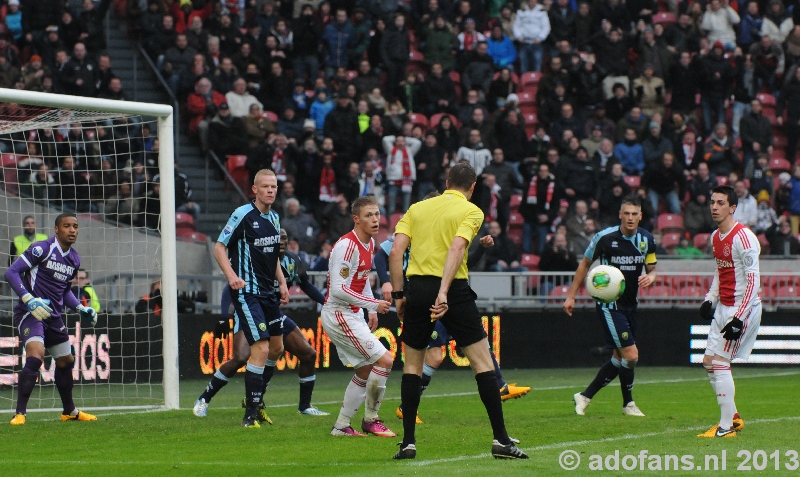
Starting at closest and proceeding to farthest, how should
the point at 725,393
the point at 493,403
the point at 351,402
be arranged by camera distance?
the point at 493,403
the point at 725,393
the point at 351,402

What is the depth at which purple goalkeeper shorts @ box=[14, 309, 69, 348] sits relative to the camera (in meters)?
12.1

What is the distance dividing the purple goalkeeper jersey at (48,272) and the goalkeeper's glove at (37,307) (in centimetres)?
31

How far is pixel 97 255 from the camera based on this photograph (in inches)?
712

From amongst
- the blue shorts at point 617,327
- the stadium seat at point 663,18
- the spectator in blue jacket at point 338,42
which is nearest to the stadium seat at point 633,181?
the stadium seat at point 663,18

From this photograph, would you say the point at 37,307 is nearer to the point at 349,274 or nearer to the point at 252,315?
the point at 252,315

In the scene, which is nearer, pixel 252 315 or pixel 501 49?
pixel 252 315

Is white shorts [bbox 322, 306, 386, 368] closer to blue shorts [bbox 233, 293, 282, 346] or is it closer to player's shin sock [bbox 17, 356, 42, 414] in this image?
blue shorts [bbox 233, 293, 282, 346]

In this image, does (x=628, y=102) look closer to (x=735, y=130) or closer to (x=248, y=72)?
(x=735, y=130)

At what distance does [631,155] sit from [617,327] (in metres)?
11.4

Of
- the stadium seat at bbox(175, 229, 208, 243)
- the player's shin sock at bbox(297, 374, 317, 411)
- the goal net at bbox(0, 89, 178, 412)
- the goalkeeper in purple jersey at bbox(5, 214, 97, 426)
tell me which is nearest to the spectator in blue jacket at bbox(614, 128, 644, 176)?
the stadium seat at bbox(175, 229, 208, 243)

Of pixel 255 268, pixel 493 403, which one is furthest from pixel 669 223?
pixel 493 403

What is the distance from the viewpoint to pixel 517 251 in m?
21.6

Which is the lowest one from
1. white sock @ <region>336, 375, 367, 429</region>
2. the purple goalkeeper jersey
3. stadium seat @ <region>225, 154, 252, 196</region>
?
white sock @ <region>336, 375, 367, 429</region>

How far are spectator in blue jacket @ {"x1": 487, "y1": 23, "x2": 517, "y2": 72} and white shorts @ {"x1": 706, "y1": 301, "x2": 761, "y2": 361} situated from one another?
50.5 feet
